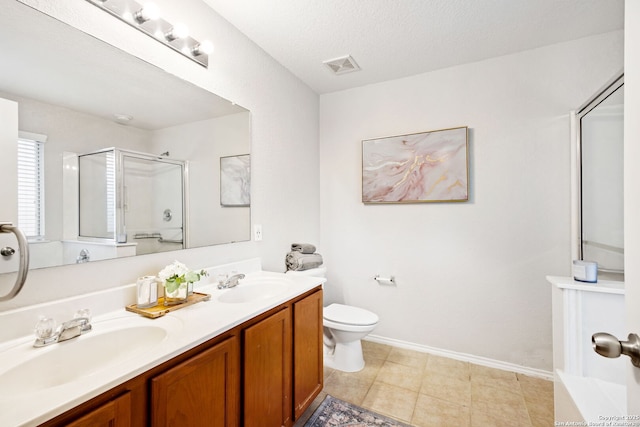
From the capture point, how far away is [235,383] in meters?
1.09

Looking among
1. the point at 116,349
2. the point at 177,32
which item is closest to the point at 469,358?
the point at 116,349

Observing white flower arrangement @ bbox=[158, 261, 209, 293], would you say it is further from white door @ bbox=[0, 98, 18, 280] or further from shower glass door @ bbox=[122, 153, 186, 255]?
white door @ bbox=[0, 98, 18, 280]

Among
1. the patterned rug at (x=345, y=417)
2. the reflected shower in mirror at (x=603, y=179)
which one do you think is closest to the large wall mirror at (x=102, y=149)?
the patterned rug at (x=345, y=417)

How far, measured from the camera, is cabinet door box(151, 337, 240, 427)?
833 millimetres

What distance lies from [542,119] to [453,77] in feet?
2.44

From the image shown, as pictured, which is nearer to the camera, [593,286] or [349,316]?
[593,286]

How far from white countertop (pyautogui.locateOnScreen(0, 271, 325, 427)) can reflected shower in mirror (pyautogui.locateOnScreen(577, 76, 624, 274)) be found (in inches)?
75.0

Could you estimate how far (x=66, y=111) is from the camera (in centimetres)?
108

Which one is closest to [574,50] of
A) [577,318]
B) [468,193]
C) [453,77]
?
[453,77]

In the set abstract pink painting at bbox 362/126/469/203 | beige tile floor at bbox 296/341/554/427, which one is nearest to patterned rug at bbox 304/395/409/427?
beige tile floor at bbox 296/341/554/427

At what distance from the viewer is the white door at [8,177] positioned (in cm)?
92

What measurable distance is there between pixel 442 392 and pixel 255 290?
1.46m

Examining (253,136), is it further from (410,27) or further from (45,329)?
(45,329)

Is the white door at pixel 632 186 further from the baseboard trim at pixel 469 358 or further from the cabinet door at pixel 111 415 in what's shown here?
the baseboard trim at pixel 469 358
